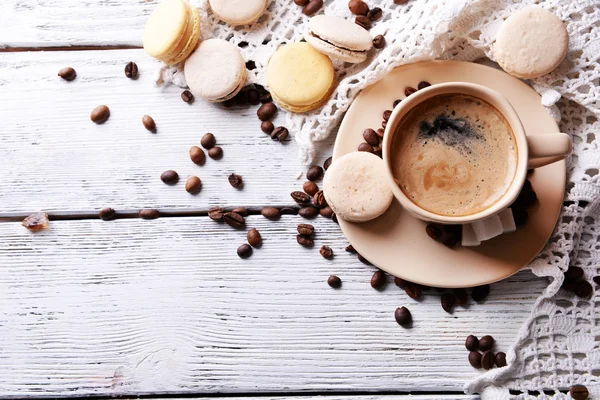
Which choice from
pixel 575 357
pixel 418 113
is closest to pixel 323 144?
pixel 418 113

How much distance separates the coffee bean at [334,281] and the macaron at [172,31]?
2.10 ft

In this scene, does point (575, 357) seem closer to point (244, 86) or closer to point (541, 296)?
point (541, 296)

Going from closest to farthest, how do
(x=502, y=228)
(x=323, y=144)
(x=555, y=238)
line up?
1. (x=502, y=228)
2. (x=555, y=238)
3. (x=323, y=144)

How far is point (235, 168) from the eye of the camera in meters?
1.48

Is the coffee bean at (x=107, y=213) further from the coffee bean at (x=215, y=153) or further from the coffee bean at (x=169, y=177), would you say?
the coffee bean at (x=215, y=153)

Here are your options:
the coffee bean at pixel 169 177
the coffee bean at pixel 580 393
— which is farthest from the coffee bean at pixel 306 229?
the coffee bean at pixel 580 393

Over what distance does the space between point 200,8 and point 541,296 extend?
3.45 ft

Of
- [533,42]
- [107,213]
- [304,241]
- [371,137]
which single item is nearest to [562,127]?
[533,42]

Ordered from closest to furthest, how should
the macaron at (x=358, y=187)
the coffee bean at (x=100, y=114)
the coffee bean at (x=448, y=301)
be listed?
the macaron at (x=358, y=187)
the coffee bean at (x=448, y=301)
the coffee bean at (x=100, y=114)

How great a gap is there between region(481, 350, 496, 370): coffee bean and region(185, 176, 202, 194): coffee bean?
0.79 m

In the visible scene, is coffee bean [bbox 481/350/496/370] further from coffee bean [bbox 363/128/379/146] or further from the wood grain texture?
coffee bean [bbox 363/128/379/146]

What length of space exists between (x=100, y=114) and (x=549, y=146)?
104 centimetres

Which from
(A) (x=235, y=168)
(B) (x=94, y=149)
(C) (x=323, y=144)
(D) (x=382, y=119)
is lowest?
(B) (x=94, y=149)

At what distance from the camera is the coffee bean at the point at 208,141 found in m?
1.46
